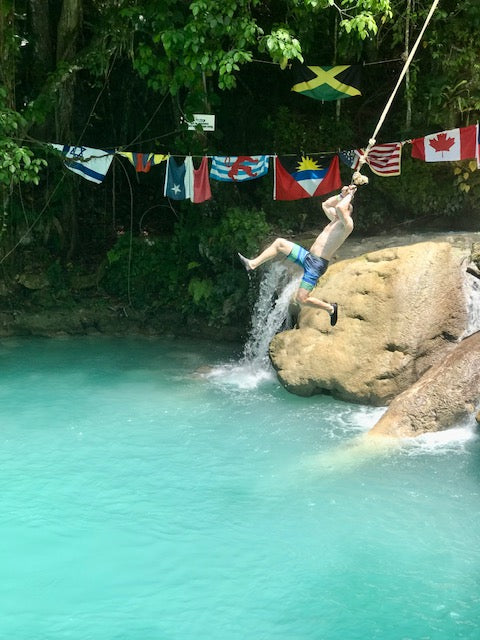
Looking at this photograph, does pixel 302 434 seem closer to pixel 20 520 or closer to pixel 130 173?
pixel 20 520

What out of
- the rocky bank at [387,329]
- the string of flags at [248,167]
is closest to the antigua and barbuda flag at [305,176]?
the string of flags at [248,167]

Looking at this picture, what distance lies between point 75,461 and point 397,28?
868 centimetres

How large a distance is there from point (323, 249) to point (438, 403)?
82.9 inches

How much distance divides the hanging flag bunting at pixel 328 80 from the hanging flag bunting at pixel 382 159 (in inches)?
50.1

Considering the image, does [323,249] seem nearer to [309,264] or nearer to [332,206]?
[309,264]

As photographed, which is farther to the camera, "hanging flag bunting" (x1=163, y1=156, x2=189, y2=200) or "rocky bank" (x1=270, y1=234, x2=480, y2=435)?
"hanging flag bunting" (x1=163, y1=156, x2=189, y2=200)

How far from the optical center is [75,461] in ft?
26.7

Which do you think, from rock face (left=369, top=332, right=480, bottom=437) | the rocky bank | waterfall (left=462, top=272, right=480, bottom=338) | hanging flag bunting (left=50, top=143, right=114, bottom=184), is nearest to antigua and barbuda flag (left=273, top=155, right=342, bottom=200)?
the rocky bank

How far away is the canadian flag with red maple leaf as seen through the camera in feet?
37.2

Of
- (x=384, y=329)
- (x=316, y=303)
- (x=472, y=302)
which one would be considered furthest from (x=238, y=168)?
(x=472, y=302)

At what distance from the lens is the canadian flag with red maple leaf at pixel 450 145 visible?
37.2 feet

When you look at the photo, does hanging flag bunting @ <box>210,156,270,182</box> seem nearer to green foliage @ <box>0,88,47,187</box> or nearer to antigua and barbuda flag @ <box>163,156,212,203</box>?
antigua and barbuda flag @ <box>163,156,212,203</box>

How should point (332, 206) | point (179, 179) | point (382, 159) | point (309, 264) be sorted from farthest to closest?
point (179, 179)
point (382, 159)
point (309, 264)
point (332, 206)

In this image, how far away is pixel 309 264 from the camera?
902 centimetres
